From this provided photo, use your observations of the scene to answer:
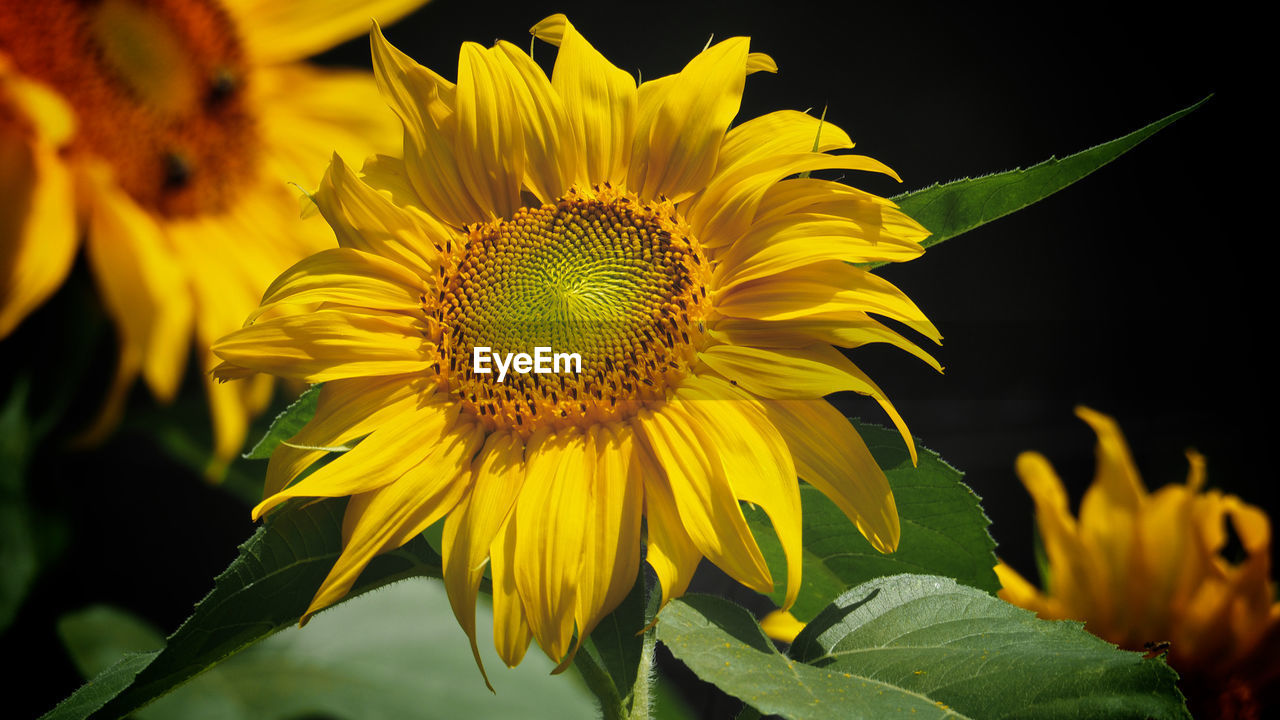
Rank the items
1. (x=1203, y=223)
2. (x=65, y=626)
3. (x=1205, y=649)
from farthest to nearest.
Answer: (x=1203, y=223), (x=65, y=626), (x=1205, y=649)

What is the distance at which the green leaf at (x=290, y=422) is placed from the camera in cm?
38

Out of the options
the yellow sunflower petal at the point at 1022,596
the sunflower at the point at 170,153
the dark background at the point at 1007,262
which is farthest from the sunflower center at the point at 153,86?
the yellow sunflower petal at the point at 1022,596

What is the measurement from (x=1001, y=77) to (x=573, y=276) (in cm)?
41

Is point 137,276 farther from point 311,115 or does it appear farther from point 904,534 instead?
point 904,534

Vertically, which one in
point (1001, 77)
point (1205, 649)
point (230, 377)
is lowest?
point (1205, 649)

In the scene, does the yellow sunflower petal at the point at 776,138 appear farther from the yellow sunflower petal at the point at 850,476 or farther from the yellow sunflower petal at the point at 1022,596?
the yellow sunflower petal at the point at 1022,596

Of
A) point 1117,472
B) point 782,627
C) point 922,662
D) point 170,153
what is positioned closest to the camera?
point 922,662

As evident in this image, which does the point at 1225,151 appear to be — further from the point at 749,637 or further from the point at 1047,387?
the point at 749,637

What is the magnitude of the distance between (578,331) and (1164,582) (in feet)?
1.54

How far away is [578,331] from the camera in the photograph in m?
0.39

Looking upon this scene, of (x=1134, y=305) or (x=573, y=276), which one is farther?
(x=1134, y=305)

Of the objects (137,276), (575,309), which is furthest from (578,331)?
(137,276)

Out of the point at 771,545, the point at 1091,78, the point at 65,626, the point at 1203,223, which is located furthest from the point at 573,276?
the point at 1203,223

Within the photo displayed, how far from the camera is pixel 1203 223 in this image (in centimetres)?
85
